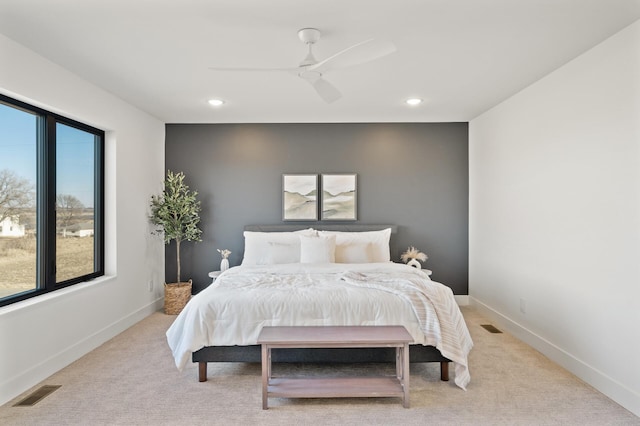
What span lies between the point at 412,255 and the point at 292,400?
283 cm

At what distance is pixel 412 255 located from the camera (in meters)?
4.98

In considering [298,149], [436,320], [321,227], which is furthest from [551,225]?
[298,149]

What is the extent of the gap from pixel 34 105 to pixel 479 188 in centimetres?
486

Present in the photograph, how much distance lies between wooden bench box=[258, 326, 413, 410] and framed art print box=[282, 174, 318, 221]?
2664 mm

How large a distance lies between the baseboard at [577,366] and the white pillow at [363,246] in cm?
151

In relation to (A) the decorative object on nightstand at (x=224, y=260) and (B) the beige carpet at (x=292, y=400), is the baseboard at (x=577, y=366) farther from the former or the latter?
(A) the decorative object on nightstand at (x=224, y=260)

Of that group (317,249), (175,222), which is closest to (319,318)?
(317,249)

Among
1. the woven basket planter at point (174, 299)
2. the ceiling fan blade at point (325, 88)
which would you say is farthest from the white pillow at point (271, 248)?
the ceiling fan blade at point (325, 88)

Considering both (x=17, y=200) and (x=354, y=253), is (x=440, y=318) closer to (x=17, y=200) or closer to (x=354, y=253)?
(x=354, y=253)

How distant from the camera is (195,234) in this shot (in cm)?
512

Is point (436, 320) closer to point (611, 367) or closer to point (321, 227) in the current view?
point (611, 367)

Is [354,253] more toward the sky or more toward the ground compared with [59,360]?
more toward the sky

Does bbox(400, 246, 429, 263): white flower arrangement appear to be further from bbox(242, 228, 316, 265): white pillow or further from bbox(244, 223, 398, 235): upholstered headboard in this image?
bbox(242, 228, 316, 265): white pillow

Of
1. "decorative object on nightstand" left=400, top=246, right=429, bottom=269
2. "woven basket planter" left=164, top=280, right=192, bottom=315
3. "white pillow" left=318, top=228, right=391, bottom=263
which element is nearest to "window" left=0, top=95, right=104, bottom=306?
"woven basket planter" left=164, top=280, right=192, bottom=315
